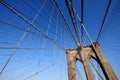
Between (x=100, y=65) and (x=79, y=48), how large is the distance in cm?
211

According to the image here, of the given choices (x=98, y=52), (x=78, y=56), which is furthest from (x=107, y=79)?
(x=78, y=56)

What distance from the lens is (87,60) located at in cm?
811

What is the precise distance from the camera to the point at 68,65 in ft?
26.7

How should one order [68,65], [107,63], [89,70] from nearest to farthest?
[107,63] < [89,70] < [68,65]

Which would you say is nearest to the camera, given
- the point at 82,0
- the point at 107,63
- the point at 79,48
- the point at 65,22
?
the point at 82,0

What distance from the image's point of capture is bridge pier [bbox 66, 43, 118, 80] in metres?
6.58

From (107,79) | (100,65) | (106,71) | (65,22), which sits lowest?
(107,79)

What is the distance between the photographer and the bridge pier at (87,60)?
259 inches

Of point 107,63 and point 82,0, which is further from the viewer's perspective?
point 107,63

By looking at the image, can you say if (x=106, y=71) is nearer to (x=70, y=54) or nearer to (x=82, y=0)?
(x=70, y=54)

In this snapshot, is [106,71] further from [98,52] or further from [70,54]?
[70,54]

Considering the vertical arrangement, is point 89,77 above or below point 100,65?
below

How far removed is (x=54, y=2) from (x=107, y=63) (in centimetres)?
523

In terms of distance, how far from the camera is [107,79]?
20.8ft
